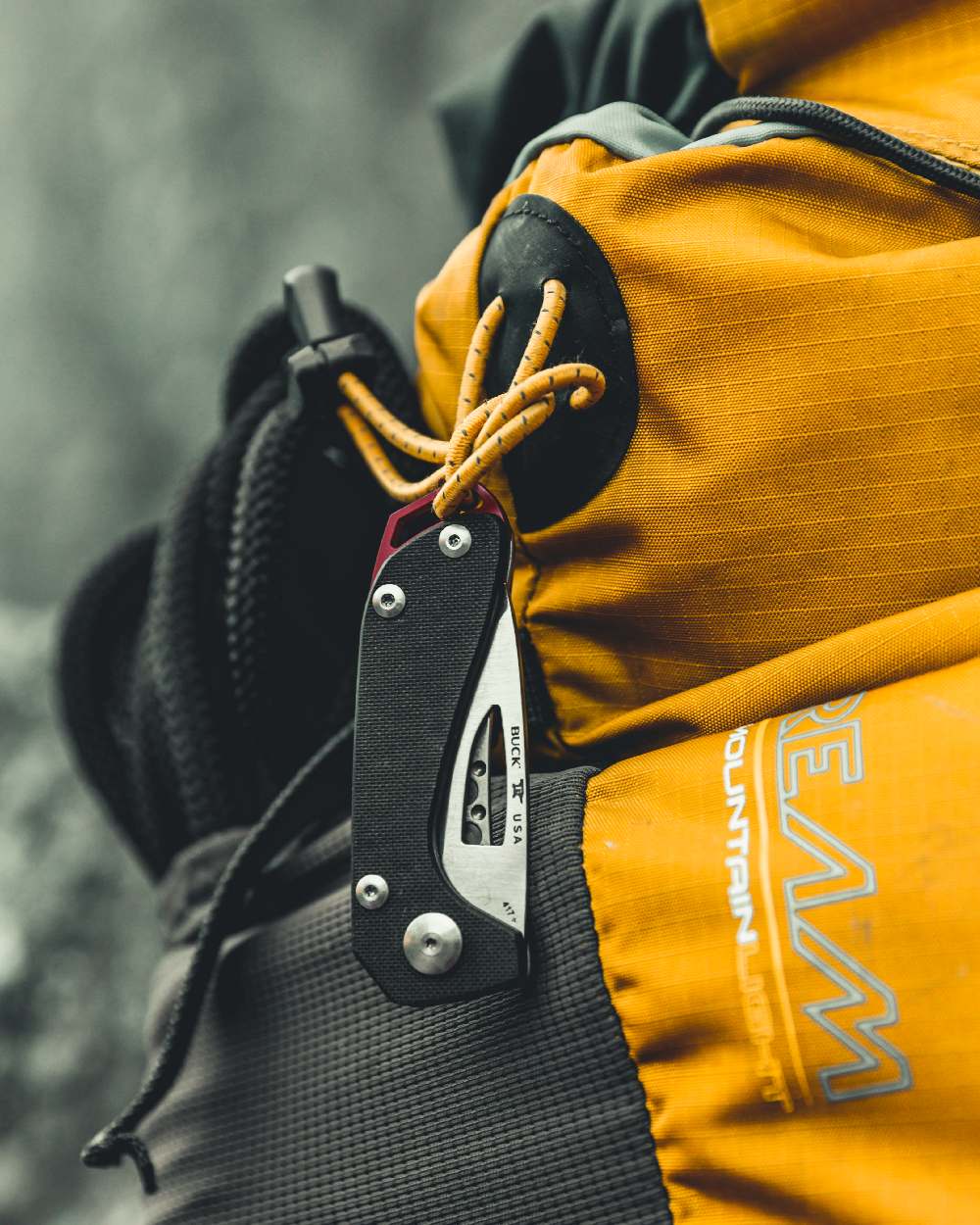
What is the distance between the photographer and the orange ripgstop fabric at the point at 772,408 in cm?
38

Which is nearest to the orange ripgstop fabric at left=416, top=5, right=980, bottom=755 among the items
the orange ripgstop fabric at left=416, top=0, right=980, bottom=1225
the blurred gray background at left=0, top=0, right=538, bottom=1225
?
the orange ripgstop fabric at left=416, top=0, right=980, bottom=1225

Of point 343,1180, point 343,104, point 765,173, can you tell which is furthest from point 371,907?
point 343,104

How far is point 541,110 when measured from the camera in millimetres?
652

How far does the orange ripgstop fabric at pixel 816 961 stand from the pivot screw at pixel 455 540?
0.11 metres

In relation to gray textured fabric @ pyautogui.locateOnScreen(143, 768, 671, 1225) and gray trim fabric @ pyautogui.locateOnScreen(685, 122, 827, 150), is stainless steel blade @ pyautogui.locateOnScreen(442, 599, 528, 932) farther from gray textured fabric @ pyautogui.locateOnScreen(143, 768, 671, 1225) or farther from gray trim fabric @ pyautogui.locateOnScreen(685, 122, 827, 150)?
gray trim fabric @ pyautogui.locateOnScreen(685, 122, 827, 150)

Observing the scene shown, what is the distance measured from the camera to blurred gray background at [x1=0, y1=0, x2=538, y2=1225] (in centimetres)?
86

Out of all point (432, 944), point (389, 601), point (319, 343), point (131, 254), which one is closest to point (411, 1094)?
point (432, 944)

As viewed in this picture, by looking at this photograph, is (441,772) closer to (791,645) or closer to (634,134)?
(791,645)

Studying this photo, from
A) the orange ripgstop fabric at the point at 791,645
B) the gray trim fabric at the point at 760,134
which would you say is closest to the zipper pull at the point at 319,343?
the orange ripgstop fabric at the point at 791,645

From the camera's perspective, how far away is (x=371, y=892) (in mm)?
394

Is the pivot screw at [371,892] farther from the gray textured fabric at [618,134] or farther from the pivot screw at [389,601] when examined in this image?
the gray textured fabric at [618,134]

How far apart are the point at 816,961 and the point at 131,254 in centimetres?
85

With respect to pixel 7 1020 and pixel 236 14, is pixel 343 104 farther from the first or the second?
pixel 7 1020

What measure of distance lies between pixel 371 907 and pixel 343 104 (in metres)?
0.73
